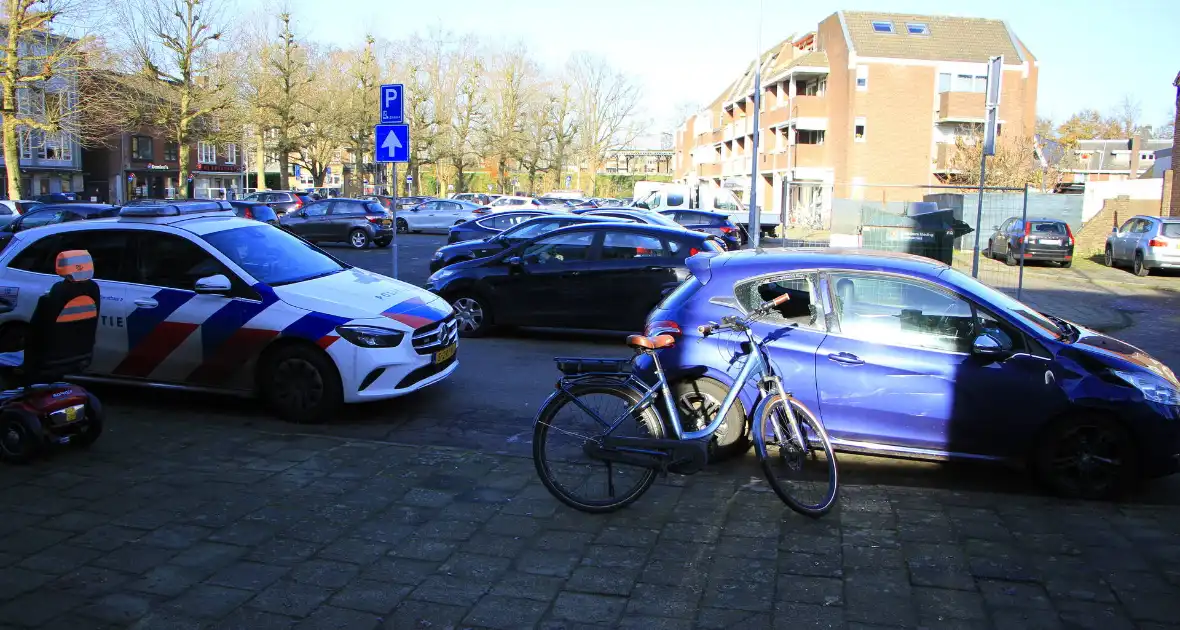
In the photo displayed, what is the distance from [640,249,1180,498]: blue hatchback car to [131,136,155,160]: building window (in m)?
73.7

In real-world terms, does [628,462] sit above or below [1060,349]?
below

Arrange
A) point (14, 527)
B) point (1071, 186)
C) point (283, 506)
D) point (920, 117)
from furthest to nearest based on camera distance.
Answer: point (920, 117) < point (1071, 186) < point (283, 506) < point (14, 527)

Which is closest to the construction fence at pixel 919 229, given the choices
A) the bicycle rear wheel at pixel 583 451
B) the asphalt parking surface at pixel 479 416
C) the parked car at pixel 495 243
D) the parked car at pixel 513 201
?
the parked car at pixel 495 243

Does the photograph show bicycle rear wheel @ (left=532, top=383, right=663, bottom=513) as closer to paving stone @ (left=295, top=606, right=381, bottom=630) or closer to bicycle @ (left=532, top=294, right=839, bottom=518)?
bicycle @ (left=532, top=294, right=839, bottom=518)

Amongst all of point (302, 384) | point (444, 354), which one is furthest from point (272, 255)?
point (444, 354)

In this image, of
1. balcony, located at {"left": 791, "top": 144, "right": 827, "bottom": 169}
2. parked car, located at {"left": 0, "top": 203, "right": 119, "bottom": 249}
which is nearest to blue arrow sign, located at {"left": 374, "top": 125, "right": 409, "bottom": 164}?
parked car, located at {"left": 0, "top": 203, "right": 119, "bottom": 249}

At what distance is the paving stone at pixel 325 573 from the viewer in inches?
162

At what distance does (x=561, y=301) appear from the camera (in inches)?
432

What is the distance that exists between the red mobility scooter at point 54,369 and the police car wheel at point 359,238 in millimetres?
23907

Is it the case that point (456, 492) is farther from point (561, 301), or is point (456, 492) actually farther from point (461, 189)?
point (461, 189)

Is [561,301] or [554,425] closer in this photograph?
[554,425]

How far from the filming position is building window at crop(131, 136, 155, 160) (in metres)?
69.4

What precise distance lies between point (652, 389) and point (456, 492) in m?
1.40

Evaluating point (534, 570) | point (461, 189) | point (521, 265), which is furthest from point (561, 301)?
point (461, 189)
